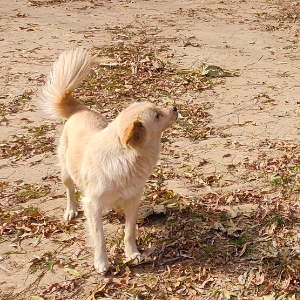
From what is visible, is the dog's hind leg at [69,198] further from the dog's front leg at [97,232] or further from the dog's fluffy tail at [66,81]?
the dog's front leg at [97,232]

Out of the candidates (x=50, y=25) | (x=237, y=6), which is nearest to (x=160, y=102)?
(x=50, y=25)

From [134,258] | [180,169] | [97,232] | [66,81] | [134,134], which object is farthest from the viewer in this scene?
[180,169]

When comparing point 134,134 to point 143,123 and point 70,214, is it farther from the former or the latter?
point 70,214

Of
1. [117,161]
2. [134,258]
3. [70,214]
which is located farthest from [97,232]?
[70,214]

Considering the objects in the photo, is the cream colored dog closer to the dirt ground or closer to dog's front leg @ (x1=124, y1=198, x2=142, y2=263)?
dog's front leg @ (x1=124, y1=198, x2=142, y2=263)

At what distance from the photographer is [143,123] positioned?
3695mm

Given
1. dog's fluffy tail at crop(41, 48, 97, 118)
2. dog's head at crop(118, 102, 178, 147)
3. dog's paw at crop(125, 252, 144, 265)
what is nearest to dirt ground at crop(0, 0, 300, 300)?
dog's paw at crop(125, 252, 144, 265)

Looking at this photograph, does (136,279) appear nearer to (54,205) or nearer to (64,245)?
(64,245)

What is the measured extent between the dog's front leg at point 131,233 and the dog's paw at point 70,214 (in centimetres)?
83

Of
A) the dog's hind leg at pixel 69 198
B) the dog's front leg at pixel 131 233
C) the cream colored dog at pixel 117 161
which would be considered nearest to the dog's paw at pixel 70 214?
the dog's hind leg at pixel 69 198

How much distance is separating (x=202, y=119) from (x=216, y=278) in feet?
11.4

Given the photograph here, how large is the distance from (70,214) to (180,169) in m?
1.45

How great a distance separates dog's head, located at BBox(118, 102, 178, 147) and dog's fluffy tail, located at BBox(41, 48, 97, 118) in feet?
3.58

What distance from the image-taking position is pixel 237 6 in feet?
49.2
